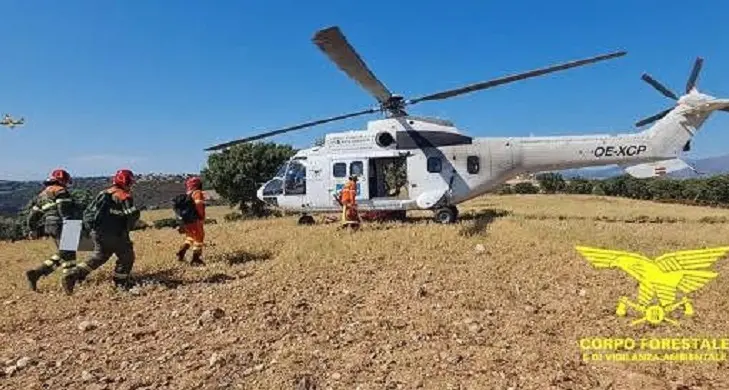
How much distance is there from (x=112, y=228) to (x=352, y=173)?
329 inches

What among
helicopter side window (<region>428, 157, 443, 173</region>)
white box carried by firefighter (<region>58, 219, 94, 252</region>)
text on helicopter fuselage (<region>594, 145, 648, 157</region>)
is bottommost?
white box carried by firefighter (<region>58, 219, 94, 252</region>)

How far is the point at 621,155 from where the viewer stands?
15.0 m

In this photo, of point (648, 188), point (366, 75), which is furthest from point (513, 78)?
point (648, 188)

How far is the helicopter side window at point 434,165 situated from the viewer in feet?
51.0

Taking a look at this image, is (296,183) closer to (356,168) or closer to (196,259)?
(356,168)

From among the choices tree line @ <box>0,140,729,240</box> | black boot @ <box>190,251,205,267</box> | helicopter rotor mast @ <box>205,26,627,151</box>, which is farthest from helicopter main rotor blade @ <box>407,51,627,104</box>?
tree line @ <box>0,140,729,240</box>

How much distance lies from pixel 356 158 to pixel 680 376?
11790 millimetres

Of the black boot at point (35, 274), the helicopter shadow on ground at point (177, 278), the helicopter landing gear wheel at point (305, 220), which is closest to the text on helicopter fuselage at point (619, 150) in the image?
the helicopter landing gear wheel at point (305, 220)

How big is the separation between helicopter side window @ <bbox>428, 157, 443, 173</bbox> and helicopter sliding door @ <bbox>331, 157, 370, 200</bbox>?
179cm

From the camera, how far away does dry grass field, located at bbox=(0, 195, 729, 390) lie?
4902mm

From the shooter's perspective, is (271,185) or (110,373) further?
(271,185)

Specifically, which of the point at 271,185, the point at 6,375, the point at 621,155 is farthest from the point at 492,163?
the point at 6,375

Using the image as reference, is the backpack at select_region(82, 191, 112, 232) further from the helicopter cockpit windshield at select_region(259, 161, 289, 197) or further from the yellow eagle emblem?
the helicopter cockpit windshield at select_region(259, 161, 289, 197)

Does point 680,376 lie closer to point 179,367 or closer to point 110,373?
point 179,367
